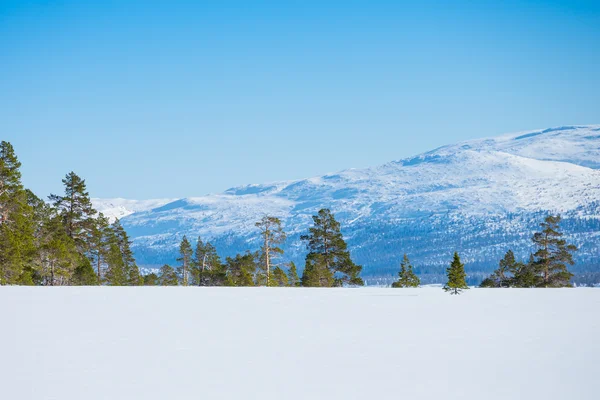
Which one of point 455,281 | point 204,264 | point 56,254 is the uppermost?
point 56,254

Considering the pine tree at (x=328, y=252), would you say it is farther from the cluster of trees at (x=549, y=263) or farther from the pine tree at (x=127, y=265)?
the pine tree at (x=127, y=265)

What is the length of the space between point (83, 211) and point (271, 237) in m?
16.4

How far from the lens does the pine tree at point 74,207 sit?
59.5 m

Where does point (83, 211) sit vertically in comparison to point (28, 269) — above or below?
above

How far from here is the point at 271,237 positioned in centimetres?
5909

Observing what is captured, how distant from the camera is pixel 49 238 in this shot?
5584 centimetres

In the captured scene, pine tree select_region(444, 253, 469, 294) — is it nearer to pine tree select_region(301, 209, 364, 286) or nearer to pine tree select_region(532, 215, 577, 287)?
pine tree select_region(301, 209, 364, 286)

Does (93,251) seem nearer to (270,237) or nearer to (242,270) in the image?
(242,270)
